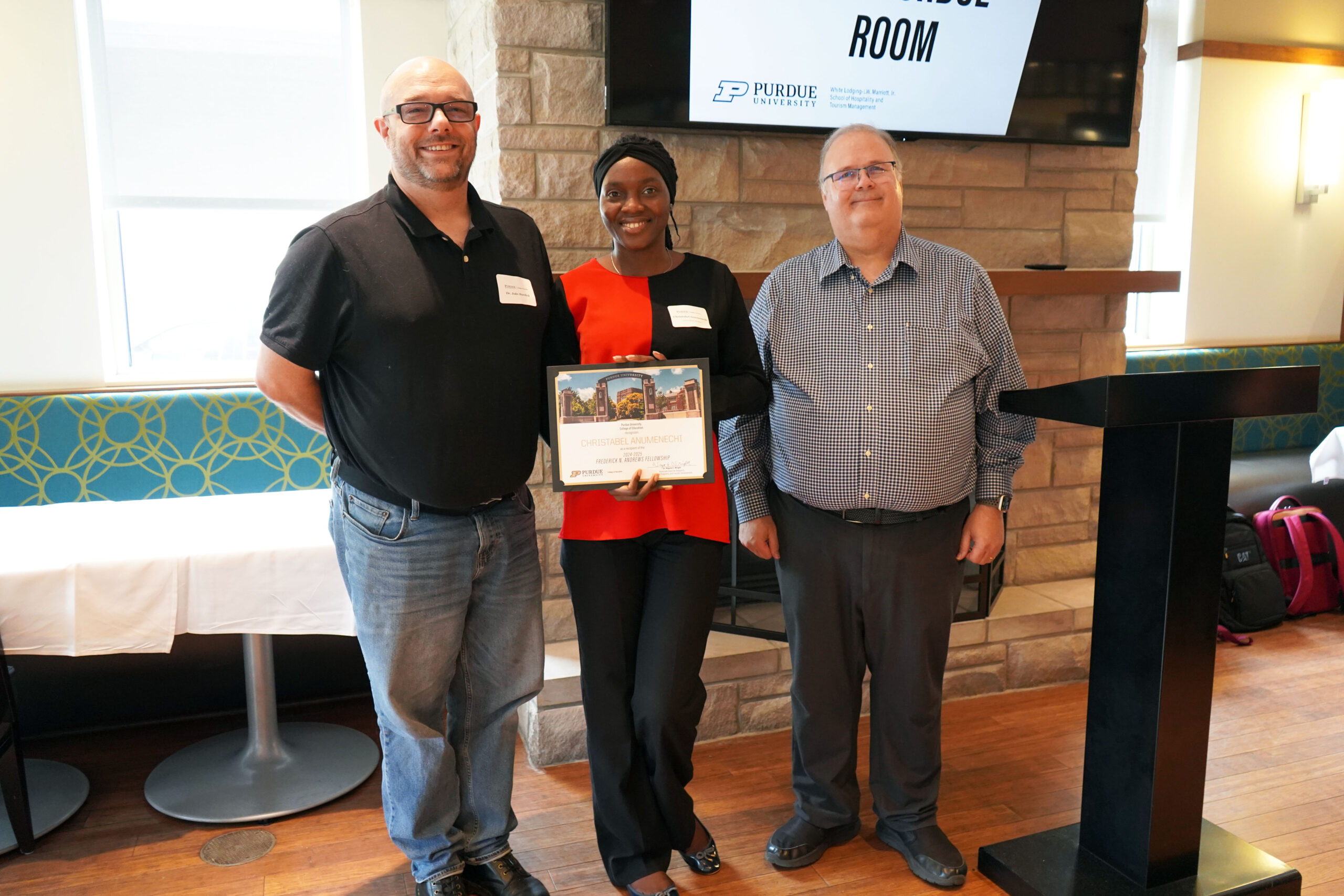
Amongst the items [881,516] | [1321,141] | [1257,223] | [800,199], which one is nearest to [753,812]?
[881,516]

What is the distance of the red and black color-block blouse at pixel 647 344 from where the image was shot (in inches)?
77.7

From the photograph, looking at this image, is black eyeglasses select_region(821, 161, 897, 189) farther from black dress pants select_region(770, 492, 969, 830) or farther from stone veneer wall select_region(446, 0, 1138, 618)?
stone veneer wall select_region(446, 0, 1138, 618)

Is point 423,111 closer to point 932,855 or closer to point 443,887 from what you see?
point 443,887

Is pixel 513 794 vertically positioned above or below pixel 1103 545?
below

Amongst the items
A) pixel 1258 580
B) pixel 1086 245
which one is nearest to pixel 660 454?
pixel 1086 245

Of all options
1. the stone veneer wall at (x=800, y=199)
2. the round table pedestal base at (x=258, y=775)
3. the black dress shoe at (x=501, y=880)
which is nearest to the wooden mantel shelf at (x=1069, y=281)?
the stone veneer wall at (x=800, y=199)

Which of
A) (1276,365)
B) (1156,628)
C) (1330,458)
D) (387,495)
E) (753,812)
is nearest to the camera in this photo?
(387,495)

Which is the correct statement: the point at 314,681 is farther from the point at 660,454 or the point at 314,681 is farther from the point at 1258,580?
the point at 1258,580

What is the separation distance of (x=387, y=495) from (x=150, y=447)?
1.95m

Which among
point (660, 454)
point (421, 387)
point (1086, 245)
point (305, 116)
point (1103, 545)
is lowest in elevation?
point (1103, 545)

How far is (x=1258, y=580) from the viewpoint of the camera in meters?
4.00

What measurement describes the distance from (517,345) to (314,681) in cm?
189

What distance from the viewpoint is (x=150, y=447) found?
3.37m

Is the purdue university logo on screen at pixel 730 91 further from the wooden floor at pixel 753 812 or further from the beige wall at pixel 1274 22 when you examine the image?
the beige wall at pixel 1274 22
